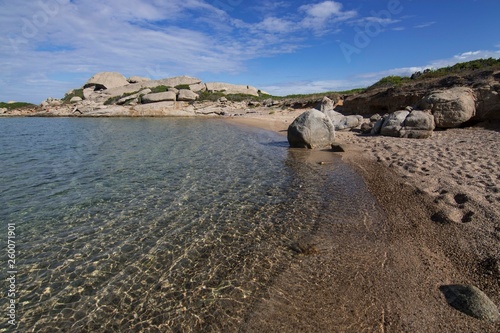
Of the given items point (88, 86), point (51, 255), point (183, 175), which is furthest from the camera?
point (88, 86)

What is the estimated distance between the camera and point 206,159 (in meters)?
13.4

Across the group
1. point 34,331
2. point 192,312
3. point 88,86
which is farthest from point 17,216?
→ point 88,86

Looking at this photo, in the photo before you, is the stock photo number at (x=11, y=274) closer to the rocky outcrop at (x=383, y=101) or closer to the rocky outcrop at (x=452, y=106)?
the rocky outcrop at (x=452, y=106)

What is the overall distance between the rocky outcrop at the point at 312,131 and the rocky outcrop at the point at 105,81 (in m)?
63.7

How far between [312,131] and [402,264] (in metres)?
11.4

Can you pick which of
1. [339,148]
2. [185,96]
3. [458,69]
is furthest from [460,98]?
[185,96]

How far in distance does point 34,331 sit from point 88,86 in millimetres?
76754

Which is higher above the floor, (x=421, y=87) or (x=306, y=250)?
(x=421, y=87)

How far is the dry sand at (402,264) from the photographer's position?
145 inches

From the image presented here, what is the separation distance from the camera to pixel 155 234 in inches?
242

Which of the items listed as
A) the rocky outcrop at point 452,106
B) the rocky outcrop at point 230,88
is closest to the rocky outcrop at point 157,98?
the rocky outcrop at point 230,88

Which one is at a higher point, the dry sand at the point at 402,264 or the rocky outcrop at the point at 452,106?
the rocky outcrop at the point at 452,106

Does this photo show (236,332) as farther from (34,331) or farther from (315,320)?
(34,331)

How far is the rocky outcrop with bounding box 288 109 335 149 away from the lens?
1560 cm
